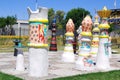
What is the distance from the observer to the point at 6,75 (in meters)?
9.82

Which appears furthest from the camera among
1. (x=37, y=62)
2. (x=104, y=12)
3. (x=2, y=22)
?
(x=2, y=22)

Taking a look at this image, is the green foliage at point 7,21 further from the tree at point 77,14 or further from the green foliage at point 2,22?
the tree at point 77,14

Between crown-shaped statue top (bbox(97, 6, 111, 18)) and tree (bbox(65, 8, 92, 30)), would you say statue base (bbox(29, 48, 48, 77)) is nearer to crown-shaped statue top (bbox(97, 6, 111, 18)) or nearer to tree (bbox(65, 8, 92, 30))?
crown-shaped statue top (bbox(97, 6, 111, 18))

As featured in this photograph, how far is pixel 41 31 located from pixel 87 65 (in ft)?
8.91

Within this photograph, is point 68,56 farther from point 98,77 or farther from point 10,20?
point 10,20

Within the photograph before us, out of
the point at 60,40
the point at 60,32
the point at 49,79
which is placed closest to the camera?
the point at 49,79

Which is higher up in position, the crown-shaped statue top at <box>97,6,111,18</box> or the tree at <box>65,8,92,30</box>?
the tree at <box>65,8,92,30</box>

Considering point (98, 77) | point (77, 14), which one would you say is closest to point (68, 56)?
point (98, 77)

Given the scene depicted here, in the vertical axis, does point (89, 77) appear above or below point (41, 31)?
below

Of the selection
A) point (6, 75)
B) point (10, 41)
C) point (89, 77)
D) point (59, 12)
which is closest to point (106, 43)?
point (89, 77)

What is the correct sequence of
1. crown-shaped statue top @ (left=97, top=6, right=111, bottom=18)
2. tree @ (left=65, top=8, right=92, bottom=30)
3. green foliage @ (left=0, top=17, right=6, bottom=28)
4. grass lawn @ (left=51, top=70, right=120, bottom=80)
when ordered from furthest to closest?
1. tree @ (left=65, top=8, right=92, bottom=30)
2. green foliage @ (left=0, top=17, right=6, bottom=28)
3. crown-shaped statue top @ (left=97, top=6, right=111, bottom=18)
4. grass lawn @ (left=51, top=70, right=120, bottom=80)

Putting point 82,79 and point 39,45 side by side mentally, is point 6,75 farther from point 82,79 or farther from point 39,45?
point 82,79

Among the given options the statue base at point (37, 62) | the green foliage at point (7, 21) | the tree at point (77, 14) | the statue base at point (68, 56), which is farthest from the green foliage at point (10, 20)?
the statue base at point (37, 62)

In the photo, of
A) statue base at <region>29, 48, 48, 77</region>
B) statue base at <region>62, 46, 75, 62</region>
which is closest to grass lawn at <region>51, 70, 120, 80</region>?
statue base at <region>29, 48, 48, 77</region>
